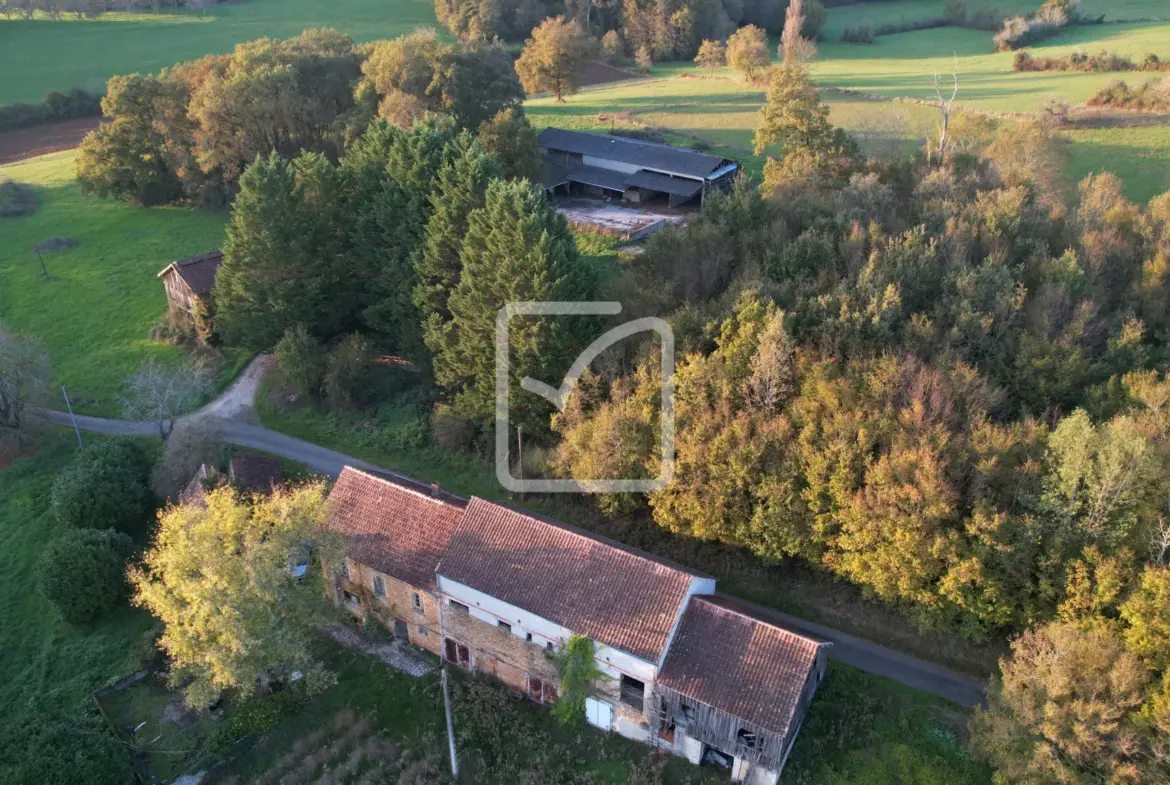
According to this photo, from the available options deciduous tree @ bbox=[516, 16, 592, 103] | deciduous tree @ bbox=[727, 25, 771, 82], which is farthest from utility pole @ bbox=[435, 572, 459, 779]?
deciduous tree @ bbox=[727, 25, 771, 82]

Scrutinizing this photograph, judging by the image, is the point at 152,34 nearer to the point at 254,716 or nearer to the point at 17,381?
the point at 17,381

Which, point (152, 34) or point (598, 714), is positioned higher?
point (152, 34)

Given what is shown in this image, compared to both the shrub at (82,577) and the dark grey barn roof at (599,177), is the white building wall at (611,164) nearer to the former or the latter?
the dark grey barn roof at (599,177)

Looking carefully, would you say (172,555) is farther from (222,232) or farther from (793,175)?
(222,232)

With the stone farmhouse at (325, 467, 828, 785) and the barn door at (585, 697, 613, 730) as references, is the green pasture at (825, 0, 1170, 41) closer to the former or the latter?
the stone farmhouse at (325, 467, 828, 785)

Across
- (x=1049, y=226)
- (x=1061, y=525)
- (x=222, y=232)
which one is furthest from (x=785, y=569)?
(x=222, y=232)

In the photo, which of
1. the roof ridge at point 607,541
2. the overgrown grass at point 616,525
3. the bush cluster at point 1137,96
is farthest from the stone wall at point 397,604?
the bush cluster at point 1137,96

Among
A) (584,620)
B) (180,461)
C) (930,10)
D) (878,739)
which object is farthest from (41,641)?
(930,10)
